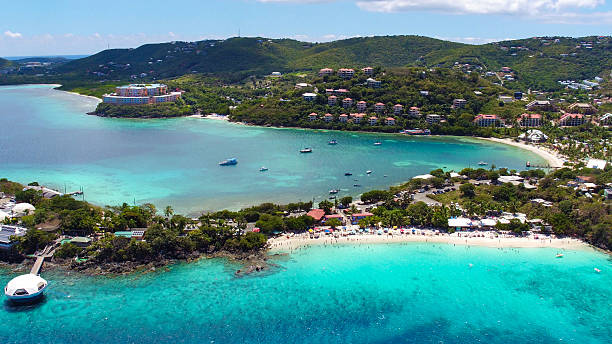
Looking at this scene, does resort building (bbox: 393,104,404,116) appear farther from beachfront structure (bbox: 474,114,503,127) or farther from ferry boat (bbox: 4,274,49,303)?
ferry boat (bbox: 4,274,49,303)

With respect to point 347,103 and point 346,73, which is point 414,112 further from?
point 346,73

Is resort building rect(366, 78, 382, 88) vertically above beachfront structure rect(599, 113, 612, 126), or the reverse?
resort building rect(366, 78, 382, 88)

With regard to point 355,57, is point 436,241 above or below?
below

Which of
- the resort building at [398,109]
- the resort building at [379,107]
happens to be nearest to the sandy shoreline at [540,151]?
the resort building at [398,109]

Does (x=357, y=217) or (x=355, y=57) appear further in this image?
(x=355, y=57)

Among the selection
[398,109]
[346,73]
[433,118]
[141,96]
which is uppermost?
[346,73]

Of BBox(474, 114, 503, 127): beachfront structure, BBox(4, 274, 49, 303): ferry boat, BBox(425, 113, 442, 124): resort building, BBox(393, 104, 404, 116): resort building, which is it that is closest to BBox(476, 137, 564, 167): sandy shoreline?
BBox(474, 114, 503, 127): beachfront structure

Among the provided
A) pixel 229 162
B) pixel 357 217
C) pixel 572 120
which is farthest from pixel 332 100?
pixel 357 217
